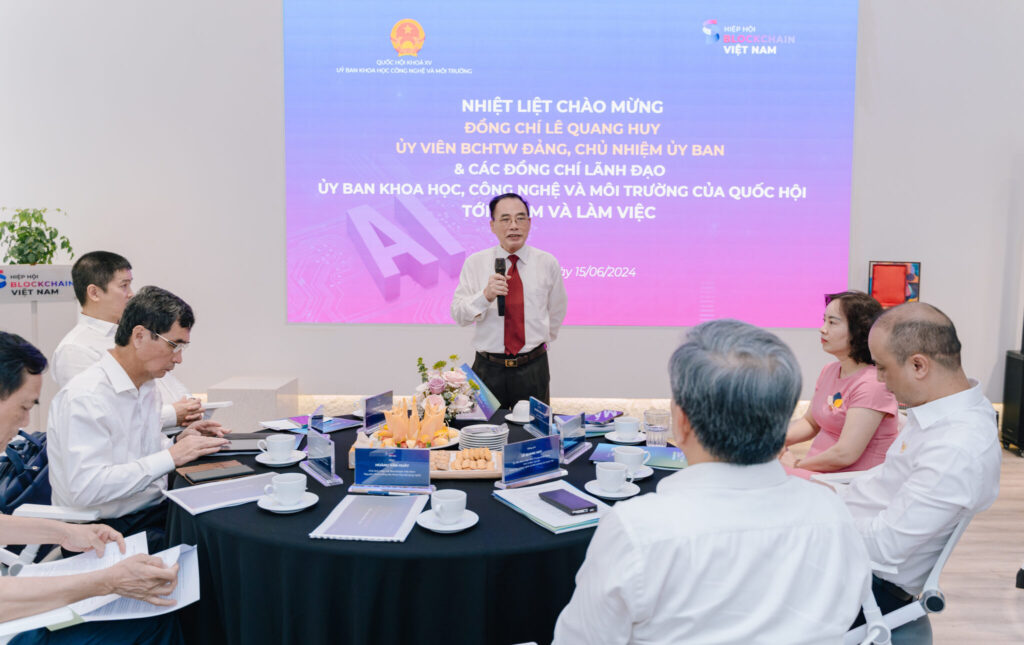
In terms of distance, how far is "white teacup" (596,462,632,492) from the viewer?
185 centimetres

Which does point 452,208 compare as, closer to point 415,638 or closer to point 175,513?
point 175,513

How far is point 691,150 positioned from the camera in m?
5.06

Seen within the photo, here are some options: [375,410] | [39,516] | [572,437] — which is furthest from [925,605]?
[39,516]

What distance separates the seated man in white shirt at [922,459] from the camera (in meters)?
1.61

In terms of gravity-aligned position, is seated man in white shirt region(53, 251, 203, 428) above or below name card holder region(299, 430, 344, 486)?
above

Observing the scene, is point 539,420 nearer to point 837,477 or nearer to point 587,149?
point 837,477

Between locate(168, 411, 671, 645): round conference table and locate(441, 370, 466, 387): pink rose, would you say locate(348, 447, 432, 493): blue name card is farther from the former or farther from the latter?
locate(441, 370, 466, 387): pink rose

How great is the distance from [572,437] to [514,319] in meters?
1.52

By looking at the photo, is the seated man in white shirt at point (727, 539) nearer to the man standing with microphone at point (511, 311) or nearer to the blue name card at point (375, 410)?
the blue name card at point (375, 410)

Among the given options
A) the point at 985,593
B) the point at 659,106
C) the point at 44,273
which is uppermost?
the point at 659,106

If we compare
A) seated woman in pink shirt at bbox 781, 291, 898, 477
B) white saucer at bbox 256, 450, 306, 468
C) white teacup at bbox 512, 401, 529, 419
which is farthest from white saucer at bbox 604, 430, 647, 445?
white saucer at bbox 256, 450, 306, 468

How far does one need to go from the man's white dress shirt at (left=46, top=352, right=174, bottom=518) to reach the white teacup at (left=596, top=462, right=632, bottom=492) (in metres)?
1.27

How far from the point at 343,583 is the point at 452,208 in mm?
3841

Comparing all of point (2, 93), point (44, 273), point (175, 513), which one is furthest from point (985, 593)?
point (2, 93)
